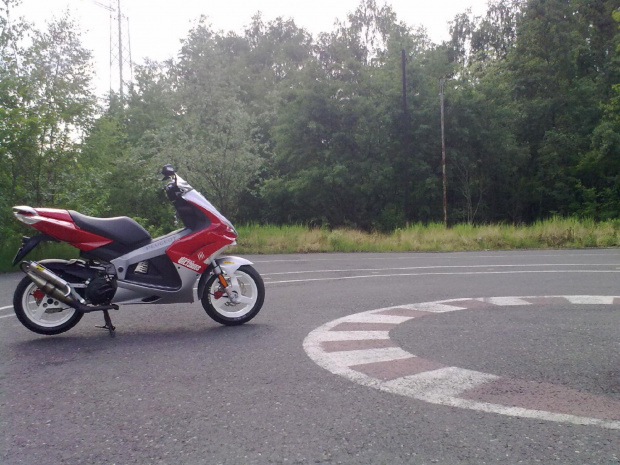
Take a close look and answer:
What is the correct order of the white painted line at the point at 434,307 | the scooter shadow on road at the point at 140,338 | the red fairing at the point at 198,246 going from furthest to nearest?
the white painted line at the point at 434,307 → the red fairing at the point at 198,246 → the scooter shadow on road at the point at 140,338

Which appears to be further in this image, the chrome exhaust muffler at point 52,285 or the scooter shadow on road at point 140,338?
the chrome exhaust muffler at point 52,285

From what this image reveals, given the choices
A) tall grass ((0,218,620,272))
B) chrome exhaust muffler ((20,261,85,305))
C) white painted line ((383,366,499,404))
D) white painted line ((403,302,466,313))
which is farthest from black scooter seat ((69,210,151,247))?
tall grass ((0,218,620,272))

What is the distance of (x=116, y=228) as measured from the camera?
6.34 meters

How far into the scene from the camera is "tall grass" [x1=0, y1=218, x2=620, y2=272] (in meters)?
21.1

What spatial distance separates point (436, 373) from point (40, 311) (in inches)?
157

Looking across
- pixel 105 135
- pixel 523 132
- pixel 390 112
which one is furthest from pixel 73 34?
pixel 523 132

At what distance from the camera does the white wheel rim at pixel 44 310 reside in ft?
19.8

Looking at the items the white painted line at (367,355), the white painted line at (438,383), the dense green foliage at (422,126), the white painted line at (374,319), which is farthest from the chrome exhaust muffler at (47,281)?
the dense green foliage at (422,126)

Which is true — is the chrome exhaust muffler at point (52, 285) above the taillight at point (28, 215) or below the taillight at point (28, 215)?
below

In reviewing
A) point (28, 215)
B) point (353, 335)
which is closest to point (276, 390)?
point (353, 335)

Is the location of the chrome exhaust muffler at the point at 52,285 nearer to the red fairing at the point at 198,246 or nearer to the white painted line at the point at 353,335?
the red fairing at the point at 198,246

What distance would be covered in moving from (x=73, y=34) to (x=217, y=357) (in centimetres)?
1698

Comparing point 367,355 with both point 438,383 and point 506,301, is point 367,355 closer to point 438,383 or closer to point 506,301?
point 438,383

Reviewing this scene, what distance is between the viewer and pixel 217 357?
523 cm
